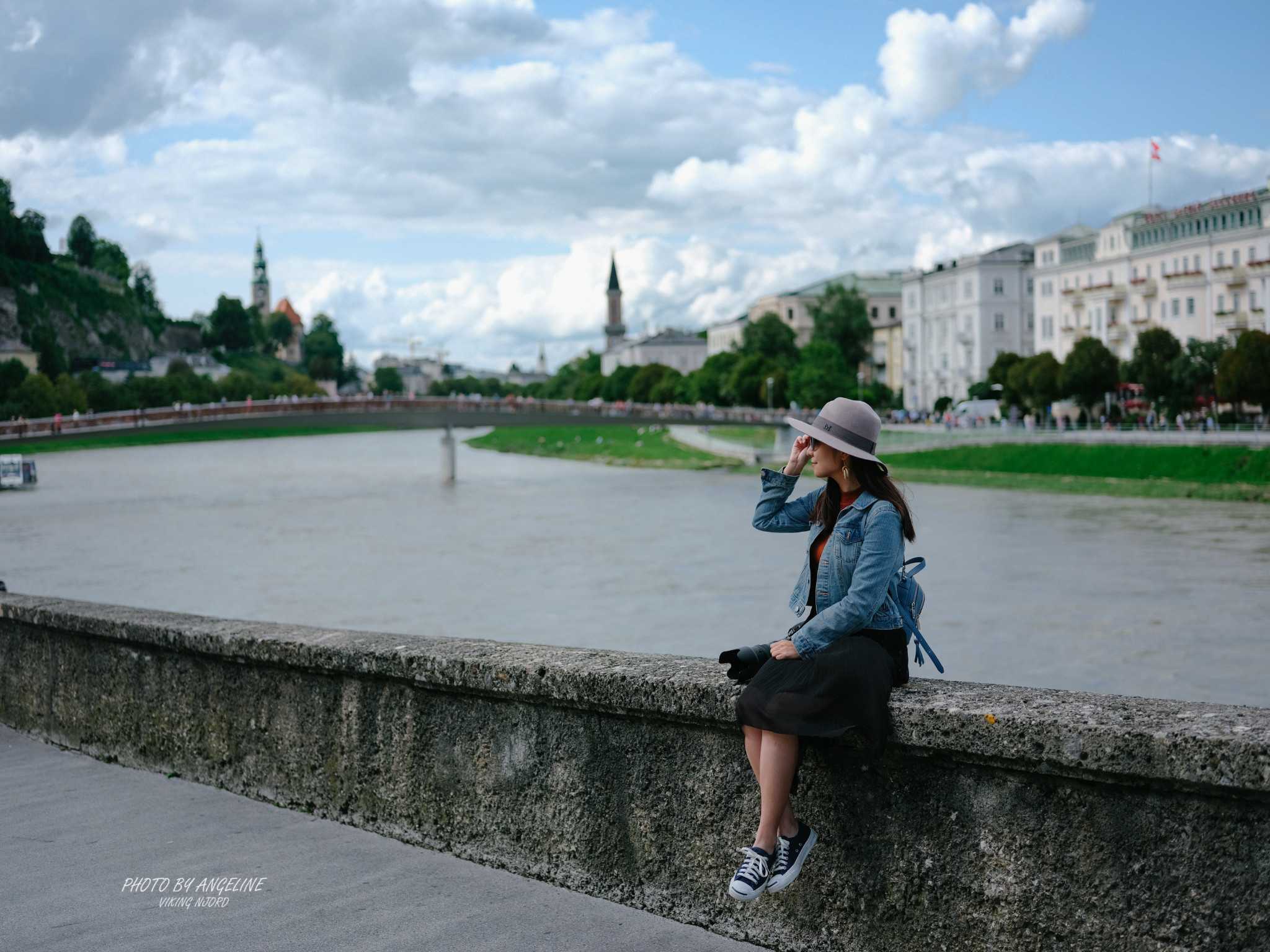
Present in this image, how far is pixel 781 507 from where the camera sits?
3.84 metres

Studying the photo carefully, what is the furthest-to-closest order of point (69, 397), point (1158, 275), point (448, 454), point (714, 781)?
point (69, 397) → point (1158, 275) → point (448, 454) → point (714, 781)

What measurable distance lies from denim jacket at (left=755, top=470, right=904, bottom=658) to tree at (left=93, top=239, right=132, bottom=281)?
132 metres

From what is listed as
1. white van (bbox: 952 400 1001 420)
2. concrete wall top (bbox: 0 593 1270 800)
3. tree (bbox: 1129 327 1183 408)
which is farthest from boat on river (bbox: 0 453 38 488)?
concrete wall top (bbox: 0 593 1270 800)

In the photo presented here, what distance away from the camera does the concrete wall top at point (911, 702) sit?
99.7 inches

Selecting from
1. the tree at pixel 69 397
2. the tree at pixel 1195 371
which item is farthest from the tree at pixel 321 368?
the tree at pixel 1195 371

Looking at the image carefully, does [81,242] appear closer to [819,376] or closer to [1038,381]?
[819,376]

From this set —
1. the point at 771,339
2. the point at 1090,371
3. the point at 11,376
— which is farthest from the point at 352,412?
the point at 771,339

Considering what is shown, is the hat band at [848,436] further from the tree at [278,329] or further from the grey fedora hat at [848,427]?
the tree at [278,329]

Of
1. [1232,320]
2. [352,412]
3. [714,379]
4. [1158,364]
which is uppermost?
[1232,320]

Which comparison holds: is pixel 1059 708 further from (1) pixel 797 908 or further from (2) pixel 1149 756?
(1) pixel 797 908

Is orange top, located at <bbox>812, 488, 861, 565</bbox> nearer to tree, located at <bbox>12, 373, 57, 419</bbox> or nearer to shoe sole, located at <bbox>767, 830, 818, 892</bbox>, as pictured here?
shoe sole, located at <bbox>767, 830, 818, 892</bbox>

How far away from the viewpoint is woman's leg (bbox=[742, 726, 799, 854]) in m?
2.99

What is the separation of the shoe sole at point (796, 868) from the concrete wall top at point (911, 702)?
33 centimetres

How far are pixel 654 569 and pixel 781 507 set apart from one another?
20930 millimetres
